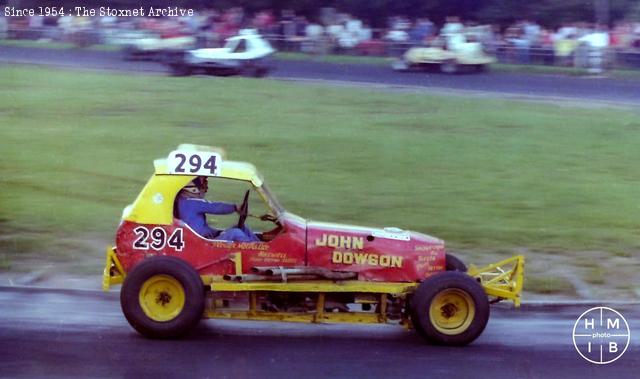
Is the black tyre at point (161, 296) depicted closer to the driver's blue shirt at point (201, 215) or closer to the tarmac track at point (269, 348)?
the tarmac track at point (269, 348)

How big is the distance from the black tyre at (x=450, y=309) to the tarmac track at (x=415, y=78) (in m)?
15.2

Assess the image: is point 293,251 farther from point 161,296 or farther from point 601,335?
point 601,335

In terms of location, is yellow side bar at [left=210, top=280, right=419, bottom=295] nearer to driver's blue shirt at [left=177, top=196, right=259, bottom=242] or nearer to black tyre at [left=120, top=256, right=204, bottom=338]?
black tyre at [left=120, top=256, right=204, bottom=338]

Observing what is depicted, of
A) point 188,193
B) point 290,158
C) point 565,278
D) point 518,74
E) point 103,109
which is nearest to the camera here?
point 188,193

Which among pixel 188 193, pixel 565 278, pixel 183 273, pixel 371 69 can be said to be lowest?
pixel 565 278

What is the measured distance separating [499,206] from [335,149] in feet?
12.6

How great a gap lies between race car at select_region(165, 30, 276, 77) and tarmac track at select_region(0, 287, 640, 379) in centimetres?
1579

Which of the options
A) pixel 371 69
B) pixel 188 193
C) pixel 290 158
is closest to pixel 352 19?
pixel 371 69

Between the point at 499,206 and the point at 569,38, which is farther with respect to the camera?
the point at 569,38

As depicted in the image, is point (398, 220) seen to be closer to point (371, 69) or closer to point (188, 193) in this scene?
point (188, 193)

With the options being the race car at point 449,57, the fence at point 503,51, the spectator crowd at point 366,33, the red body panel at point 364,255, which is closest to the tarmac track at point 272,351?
the red body panel at point 364,255

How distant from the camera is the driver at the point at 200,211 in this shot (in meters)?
7.36

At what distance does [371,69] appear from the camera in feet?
84.5

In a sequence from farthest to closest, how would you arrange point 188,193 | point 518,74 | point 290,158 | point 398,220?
point 518,74
point 290,158
point 398,220
point 188,193
